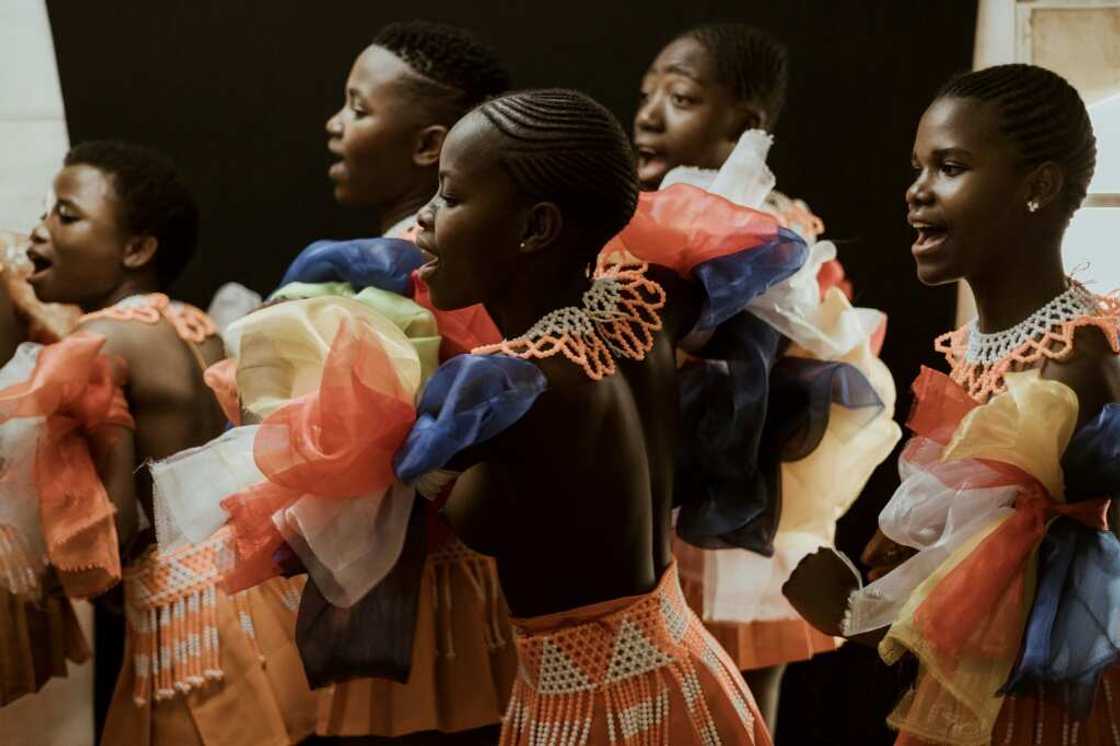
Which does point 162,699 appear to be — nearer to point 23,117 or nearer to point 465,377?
point 465,377

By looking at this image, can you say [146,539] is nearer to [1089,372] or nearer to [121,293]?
[121,293]

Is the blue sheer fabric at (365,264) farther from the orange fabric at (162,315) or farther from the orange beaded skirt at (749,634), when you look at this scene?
the orange beaded skirt at (749,634)

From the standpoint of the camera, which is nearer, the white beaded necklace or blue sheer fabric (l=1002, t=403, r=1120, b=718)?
blue sheer fabric (l=1002, t=403, r=1120, b=718)

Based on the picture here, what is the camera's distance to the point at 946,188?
70.9 inches

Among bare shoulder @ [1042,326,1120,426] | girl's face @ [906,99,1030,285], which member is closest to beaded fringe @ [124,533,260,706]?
girl's face @ [906,99,1030,285]

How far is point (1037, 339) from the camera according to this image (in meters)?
1.75

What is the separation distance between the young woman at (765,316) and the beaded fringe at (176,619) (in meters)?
0.75

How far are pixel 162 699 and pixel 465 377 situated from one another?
1093mm

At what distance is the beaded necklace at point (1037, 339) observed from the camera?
1722 millimetres

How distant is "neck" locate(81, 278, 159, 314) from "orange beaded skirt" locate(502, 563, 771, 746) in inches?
50.1

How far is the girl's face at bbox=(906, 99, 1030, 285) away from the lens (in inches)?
70.0

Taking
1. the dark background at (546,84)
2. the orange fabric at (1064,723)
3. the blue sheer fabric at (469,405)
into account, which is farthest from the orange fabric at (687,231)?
the dark background at (546,84)

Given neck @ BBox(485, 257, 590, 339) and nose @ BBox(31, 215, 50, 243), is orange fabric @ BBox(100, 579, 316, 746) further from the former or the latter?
neck @ BBox(485, 257, 590, 339)

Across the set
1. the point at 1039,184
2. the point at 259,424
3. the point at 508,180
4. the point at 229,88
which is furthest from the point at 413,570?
the point at 229,88
